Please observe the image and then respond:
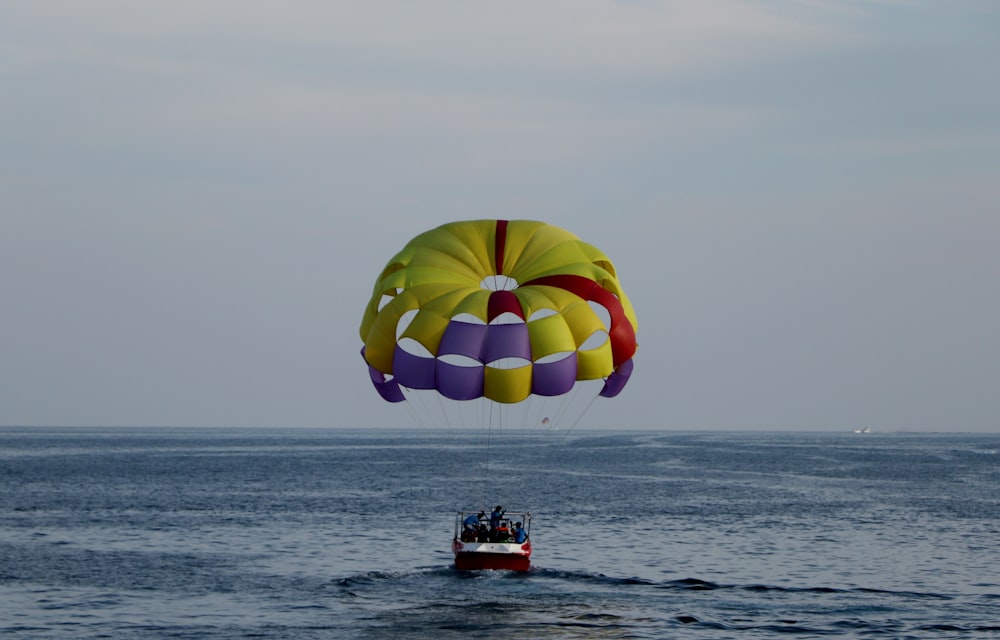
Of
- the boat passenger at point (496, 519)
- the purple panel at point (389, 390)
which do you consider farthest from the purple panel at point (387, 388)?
the boat passenger at point (496, 519)

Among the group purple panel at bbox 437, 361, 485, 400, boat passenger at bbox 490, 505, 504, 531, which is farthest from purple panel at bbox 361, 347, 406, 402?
boat passenger at bbox 490, 505, 504, 531

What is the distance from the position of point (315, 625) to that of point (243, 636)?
2175 mm

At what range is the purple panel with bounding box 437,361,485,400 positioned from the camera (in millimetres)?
35156

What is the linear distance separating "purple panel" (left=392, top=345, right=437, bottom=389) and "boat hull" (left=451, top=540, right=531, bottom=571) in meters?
6.65

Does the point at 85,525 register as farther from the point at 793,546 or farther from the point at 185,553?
the point at 793,546

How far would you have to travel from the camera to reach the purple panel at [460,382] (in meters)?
35.2

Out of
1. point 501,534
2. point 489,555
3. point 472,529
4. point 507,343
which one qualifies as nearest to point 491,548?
point 489,555

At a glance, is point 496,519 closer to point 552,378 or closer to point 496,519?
point 496,519

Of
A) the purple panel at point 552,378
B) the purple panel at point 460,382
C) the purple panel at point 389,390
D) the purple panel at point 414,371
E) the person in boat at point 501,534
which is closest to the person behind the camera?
the purple panel at point 460,382

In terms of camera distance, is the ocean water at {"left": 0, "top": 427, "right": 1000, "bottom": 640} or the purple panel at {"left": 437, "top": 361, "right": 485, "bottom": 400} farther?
the ocean water at {"left": 0, "top": 427, "right": 1000, "bottom": 640}

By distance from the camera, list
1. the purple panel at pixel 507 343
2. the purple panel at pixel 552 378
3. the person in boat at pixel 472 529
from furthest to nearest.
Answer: the person in boat at pixel 472 529
the purple panel at pixel 552 378
the purple panel at pixel 507 343

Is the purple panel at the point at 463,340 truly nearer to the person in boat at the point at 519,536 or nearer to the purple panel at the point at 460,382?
the purple panel at the point at 460,382

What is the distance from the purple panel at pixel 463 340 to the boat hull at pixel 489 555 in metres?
7.81

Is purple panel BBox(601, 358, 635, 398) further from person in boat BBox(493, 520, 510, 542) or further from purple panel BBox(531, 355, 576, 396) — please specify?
person in boat BBox(493, 520, 510, 542)
